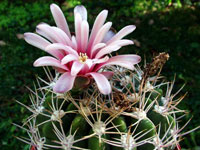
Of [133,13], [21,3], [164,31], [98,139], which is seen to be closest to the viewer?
[98,139]

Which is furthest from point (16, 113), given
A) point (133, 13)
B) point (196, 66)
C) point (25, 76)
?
point (133, 13)

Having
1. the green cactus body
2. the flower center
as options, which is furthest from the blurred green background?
the flower center

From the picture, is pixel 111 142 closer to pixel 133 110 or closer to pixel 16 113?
pixel 133 110

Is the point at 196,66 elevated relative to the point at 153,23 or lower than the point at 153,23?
lower

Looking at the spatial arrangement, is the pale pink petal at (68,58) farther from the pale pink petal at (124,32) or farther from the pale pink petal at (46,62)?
the pale pink petal at (124,32)

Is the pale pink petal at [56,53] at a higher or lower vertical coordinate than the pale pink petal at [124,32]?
lower

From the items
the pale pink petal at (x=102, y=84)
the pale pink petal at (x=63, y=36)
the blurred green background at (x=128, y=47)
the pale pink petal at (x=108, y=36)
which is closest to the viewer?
the pale pink petal at (x=102, y=84)

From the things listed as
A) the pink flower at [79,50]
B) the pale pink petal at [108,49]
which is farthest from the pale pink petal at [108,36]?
the pale pink petal at [108,49]
